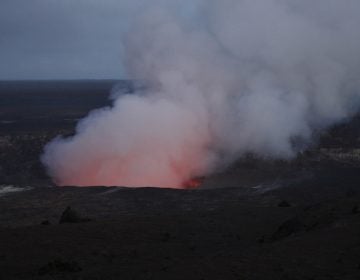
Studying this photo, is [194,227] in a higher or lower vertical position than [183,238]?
higher

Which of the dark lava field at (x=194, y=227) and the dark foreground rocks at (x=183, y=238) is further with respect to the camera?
the dark lava field at (x=194, y=227)

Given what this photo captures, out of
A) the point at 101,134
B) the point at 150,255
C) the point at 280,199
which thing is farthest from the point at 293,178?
the point at 150,255

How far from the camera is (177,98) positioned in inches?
1839

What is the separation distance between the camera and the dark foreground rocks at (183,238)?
17953 millimetres

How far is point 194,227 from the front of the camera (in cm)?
2605

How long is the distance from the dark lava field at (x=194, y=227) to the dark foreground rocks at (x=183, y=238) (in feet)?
0.13

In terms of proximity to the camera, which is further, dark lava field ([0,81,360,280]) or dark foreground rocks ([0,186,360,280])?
dark lava field ([0,81,360,280])

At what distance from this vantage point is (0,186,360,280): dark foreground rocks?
18.0 m

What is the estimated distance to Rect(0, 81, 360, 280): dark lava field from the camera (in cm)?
1822

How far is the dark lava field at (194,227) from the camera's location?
18.2 m

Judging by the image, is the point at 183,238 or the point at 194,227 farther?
the point at 194,227

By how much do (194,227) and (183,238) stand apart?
203 cm

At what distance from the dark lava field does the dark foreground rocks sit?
4 centimetres

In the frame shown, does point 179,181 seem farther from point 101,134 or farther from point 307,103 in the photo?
point 307,103
